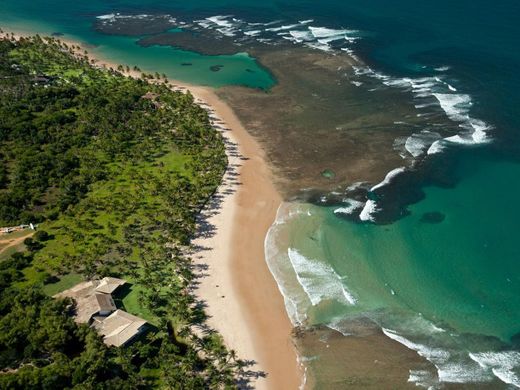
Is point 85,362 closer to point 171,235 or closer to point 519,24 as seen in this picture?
point 171,235

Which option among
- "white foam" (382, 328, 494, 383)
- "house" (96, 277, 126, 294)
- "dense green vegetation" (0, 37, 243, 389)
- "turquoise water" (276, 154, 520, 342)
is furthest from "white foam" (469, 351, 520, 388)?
"house" (96, 277, 126, 294)

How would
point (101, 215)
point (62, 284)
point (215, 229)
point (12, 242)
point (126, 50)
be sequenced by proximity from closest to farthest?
1. point (62, 284)
2. point (12, 242)
3. point (215, 229)
4. point (101, 215)
5. point (126, 50)

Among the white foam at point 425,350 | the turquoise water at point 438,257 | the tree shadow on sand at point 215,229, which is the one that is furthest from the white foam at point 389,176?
the white foam at point 425,350

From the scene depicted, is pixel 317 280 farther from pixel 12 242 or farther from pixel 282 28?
pixel 282 28

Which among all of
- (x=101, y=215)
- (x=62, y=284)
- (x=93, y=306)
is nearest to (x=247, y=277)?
(x=93, y=306)

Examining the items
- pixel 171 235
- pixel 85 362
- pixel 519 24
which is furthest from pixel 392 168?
pixel 519 24

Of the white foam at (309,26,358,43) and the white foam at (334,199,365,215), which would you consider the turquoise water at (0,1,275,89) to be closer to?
the white foam at (309,26,358,43)
